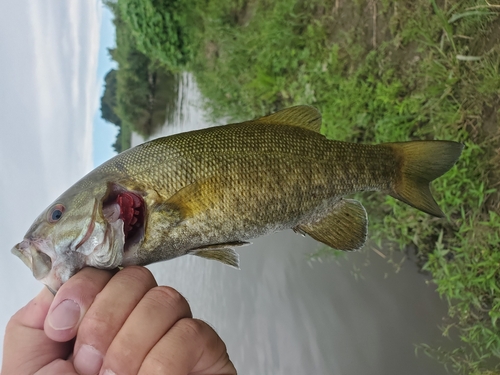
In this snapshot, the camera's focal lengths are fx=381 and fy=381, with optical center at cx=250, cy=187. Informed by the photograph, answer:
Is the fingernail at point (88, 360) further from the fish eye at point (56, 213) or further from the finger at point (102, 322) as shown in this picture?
the fish eye at point (56, 213)

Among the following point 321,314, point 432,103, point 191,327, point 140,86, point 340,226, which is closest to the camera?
point 191,327

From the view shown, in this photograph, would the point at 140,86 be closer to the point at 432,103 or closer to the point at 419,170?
the point at 432,103

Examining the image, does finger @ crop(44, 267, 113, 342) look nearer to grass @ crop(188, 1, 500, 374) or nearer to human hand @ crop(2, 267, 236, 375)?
human hand @ crop(2, 267, 236, 375)

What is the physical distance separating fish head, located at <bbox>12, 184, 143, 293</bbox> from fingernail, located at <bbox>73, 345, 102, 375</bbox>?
13.1 inches

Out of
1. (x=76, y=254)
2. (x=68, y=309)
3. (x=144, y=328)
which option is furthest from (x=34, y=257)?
(x=144, y=328)

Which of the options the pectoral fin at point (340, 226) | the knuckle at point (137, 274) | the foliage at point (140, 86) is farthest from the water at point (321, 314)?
the foliage at point (140, 86)

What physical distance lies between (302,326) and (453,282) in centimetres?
269

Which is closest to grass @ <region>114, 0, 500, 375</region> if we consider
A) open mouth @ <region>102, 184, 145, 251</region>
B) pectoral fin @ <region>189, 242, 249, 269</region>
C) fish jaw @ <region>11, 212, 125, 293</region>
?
pectoral fin @ <region>189, 242, 249, 269</region>

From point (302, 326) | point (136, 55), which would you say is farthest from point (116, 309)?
point (136, 55)

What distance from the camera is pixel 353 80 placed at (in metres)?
4.55

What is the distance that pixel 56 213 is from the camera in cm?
179

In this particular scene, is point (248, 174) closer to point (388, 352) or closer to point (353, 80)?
point (353, 80)

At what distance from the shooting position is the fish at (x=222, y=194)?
5.62 feet

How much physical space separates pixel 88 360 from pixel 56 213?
0.69 meters
